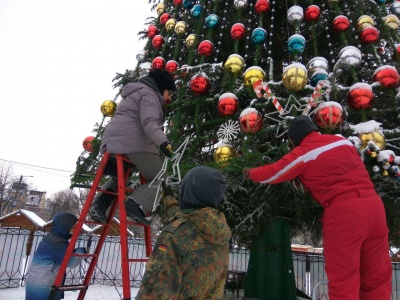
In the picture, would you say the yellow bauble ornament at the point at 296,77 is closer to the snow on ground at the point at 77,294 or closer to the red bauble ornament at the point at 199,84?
the red bauble ornament at the point at 199,84

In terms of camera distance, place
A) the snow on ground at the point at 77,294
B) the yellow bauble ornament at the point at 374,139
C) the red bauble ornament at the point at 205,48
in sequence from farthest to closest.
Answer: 1. the snow on ground at the point at 77,294
2. the red bauble ornament at the point at 205,48
3. the yellow bauble ornament at the point at 374,139

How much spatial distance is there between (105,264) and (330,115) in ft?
28.0

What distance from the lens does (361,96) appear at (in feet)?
11.1

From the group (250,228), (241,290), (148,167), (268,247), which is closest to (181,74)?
(148,167)

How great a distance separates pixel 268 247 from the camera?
4.38 m

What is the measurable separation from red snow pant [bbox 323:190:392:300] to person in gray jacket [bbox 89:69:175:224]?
1.35 metres

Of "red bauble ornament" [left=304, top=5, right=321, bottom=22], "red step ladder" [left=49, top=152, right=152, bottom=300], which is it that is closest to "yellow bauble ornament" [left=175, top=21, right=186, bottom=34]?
"red bauble ornament" [left=304, top=5, right=321, bottom=22]

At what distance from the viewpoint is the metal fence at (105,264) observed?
779 centimetres

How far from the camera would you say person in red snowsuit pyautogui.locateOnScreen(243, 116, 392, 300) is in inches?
92.1

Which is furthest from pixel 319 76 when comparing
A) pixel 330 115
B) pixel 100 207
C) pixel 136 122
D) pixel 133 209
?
pixel 100 207

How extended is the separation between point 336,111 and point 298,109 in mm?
387

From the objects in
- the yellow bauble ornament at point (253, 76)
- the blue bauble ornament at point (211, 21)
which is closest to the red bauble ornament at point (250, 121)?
the yellow bauble ornament at point (253, 76)

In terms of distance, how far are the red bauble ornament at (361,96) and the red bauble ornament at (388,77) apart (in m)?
0.26

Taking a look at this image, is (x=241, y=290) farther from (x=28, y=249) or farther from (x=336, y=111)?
(x=28, y=249)
